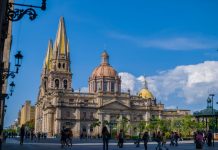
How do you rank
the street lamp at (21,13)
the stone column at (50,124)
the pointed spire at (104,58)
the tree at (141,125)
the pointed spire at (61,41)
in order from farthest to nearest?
the pointed spire at (104,58)
the pointed spire at (61,41)
the stone column at (50,124)
the tree at (141,125)
the street lamp at (21,13)

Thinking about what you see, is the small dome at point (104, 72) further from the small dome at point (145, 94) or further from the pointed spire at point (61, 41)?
the small dome at point (145, 94)

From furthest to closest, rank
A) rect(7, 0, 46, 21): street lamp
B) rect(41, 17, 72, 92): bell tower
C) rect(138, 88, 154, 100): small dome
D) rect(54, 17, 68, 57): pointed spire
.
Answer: rect(138, 88, 154, 100): small dome, rect(54, 17, 68, 57): pointed spire, rect(41, 17, 72, 92): bell tower, rect(7, 0, 46, 21): street lamp

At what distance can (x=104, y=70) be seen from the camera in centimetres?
11638

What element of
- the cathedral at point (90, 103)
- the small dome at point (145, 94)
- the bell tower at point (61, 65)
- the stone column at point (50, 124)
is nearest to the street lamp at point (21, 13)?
the cathedral at point (90, 103)

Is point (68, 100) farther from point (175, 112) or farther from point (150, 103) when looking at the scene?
point (175, 112)

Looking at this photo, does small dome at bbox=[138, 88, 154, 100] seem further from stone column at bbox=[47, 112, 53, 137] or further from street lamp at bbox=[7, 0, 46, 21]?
street lamp at bbox=[7, 0, 46, 21]

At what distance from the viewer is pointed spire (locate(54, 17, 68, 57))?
113938 mm

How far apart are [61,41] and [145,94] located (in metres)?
32.3

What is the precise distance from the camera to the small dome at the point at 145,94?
127 m

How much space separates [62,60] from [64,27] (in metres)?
9.56

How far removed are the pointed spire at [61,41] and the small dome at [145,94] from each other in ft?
94.1

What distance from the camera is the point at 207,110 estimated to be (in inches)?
1660

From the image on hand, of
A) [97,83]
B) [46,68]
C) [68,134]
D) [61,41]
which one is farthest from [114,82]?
[68,134]

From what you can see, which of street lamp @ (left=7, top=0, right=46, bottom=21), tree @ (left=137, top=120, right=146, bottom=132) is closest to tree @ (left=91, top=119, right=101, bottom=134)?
tree @ (left=137, top=120, right=146, bottom=132)
